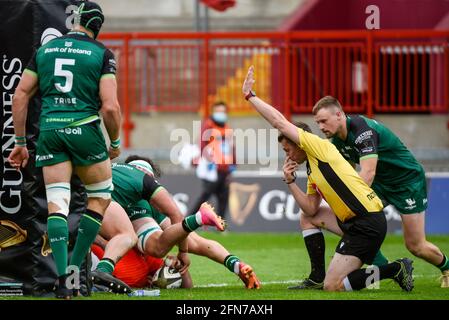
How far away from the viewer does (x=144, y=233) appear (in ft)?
34.8

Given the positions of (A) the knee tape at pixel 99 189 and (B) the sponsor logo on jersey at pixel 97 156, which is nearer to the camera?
(B) the sponsor logo on jersey at pixel 97 156

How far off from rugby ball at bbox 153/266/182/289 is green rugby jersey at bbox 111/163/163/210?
2.34 feet

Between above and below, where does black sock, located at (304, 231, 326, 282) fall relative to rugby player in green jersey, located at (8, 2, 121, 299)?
below

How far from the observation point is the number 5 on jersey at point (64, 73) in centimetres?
891

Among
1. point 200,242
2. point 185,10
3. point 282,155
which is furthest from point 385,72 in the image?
point 200,242

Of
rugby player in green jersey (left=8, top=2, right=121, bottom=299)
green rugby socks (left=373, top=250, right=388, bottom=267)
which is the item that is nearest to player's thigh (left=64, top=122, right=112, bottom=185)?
rugby player in green jersey (left=8, top=2, right=121, bottom=299)

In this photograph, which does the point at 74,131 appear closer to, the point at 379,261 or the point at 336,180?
the point at 336,180

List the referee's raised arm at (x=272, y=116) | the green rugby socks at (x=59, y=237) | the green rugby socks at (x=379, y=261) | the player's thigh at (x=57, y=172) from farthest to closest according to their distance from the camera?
the green rugby socks at (x=379, y=261) → the referee's raised arm at (x=272, y=116) → the player's thigh at (x=57, y=172) → the green rugby socks at (x=59, y=237)

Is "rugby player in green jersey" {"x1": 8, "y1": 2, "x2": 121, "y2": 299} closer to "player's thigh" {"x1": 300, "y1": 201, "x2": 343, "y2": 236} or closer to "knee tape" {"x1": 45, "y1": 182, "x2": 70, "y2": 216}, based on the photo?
"knee tape" {"x1": 45, "y1": 182, "x2": 70, "y2": 216}

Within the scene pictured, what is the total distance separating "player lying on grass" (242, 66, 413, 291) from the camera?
9953mm

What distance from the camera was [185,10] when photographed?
25.5 meters

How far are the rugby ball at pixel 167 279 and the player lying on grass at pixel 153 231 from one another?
0.50ft

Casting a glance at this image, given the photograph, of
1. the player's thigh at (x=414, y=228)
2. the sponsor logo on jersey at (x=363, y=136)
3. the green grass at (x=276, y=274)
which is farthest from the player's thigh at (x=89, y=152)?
the player's thigh at (x=414, y=228)

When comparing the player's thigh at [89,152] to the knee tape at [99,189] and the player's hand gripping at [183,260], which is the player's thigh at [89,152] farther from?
the player's hand gripping at [183,260]
